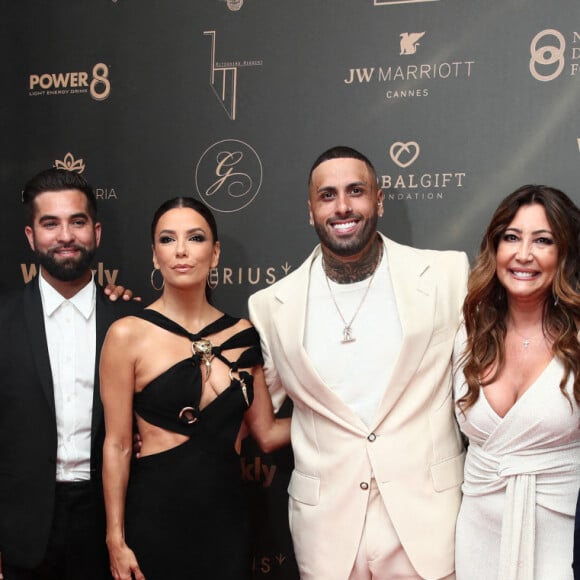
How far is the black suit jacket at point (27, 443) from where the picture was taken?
2912 millimetres

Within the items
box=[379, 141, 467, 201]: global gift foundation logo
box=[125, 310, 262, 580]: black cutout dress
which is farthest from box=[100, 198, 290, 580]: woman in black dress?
box=[379, 141, 467, 201]: global gift foundation logo

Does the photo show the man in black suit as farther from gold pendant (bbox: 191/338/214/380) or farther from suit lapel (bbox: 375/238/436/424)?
suit lapel (bbox: 375/238/436/424)

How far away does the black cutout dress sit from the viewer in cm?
273

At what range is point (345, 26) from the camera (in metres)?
3.60

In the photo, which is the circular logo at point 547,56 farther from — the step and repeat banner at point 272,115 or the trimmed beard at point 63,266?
the trimmed beard at point 63,266

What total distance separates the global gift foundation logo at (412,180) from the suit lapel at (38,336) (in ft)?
5.01

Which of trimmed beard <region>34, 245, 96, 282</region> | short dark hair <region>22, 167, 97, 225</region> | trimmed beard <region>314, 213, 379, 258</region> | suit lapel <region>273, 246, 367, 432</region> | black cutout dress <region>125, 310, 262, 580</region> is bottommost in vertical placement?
black cutout dress <region>125, 310, 262, 580</region>

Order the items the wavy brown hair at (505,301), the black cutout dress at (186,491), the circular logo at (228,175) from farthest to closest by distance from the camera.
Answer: the circular logo at (228,175), the black cutout dress at (186,491), the wavy brown hair at (505,301)

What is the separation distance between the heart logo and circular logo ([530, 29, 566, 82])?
570 millimetres

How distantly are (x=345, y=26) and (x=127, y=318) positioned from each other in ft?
5.55

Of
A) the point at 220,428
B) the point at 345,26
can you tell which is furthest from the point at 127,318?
the point at 345,26

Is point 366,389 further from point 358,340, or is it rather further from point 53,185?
point 53,185

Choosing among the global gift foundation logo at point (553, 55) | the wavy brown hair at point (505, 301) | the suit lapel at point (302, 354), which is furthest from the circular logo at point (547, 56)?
the suit lapel at point (302, 354)

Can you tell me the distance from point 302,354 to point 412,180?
1065 millimetres
